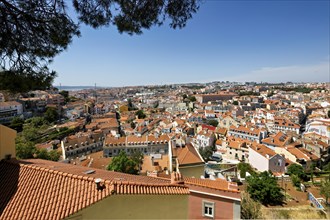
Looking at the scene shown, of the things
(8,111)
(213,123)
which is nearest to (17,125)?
(8,111)

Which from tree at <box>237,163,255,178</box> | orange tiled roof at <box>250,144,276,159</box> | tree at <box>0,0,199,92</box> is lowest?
tree at <box>237,163,255,178</box>

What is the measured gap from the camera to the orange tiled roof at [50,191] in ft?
9.26

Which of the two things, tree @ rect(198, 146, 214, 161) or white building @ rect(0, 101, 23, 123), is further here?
white building @ rect(0, 101, 23, 123)

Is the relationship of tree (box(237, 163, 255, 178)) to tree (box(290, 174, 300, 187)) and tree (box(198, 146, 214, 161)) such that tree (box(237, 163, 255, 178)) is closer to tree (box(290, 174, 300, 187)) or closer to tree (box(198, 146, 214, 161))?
tree (box(290, 174, 300, 187))

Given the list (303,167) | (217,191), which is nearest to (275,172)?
(303,167)

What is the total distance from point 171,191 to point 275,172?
1000 inches

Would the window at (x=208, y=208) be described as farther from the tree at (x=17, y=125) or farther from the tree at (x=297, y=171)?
the tree at (x=17, y=125)

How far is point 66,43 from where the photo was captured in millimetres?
4820

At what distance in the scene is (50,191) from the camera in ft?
10.3

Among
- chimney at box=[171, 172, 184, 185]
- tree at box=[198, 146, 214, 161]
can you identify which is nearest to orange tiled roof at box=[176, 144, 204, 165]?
chimney at box=[171, 172, 184, 185]

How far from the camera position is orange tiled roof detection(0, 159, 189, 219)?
282cm

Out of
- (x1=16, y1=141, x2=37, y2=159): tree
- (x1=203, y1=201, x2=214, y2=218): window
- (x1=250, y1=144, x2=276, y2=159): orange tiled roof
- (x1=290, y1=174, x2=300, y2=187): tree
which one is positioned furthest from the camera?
(x1=250, y1=144, x2=276, y2=159): orange tiled roof

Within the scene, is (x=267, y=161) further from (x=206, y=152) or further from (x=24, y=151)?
(x=24, y=151)

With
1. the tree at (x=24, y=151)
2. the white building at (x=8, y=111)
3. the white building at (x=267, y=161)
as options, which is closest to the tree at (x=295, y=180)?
the white building at (x=267, y=161)
